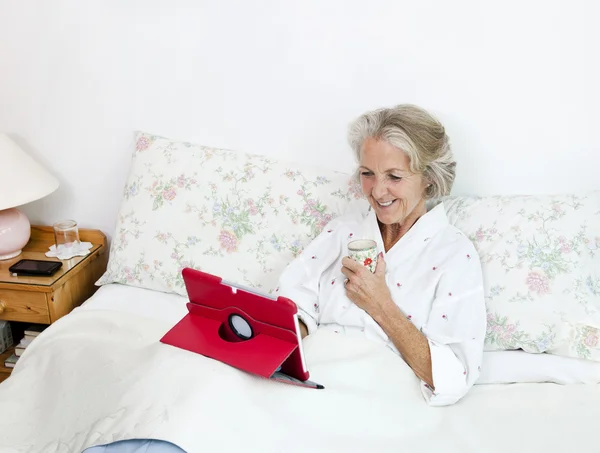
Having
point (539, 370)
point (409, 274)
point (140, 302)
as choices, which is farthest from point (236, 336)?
point (539, 370)

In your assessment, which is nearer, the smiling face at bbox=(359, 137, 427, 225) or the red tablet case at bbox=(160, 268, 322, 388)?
the red tablet case at bbox=(160, 268, 322, 388)

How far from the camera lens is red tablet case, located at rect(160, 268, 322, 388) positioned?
4.47 feet

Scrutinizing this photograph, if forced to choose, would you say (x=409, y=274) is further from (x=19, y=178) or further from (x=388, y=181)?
(x=19, y=178)

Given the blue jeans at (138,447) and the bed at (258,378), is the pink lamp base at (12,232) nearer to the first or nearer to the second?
the bed at (258,378)

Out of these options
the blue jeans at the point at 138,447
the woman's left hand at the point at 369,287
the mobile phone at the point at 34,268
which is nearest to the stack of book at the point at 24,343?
the mobile phone at the point at 34,268

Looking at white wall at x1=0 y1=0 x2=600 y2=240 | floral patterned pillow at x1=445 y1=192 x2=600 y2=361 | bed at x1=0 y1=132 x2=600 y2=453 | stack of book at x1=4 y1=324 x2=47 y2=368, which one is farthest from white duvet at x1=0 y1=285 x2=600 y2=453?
white wall at x1=0 y1=0 x2=600 y2=240

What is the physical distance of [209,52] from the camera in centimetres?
207

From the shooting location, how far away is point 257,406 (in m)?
1.33

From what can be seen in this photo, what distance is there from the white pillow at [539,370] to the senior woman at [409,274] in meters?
0.14

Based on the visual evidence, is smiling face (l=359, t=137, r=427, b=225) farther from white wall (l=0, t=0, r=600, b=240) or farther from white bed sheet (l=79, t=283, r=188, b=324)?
white bed sheet (l=79, t=283, r=188, b=324)

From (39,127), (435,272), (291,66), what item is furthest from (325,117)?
(39,127)

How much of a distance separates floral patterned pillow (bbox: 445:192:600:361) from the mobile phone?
128 centimetres

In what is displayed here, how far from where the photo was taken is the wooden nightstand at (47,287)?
2.00 meters

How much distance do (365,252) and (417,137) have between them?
12.6 inches
